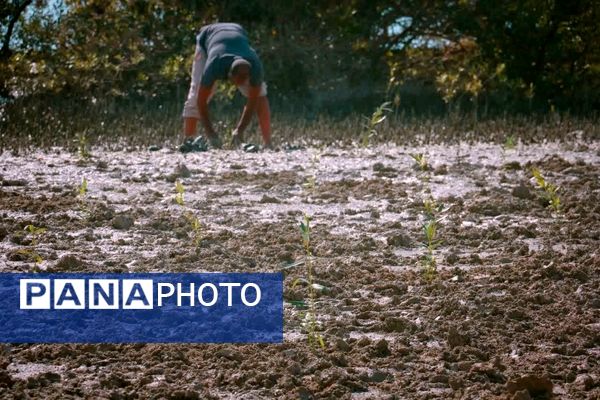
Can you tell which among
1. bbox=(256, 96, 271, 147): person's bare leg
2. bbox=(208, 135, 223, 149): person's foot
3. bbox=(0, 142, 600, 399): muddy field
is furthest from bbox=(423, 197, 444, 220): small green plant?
bbox=(208, 135, 223, 149): person's foot

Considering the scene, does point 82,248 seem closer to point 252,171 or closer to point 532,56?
point 252,171

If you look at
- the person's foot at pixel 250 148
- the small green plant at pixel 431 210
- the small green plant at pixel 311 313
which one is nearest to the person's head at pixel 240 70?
the person's foot at pixel 250 148

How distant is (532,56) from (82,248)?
9492mm

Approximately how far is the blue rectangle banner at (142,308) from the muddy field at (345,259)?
0.39 feet

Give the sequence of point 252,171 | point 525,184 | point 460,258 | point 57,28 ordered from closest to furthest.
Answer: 1. point 460,258
2. point 525,184
3. point 252,171
4. point 57,28

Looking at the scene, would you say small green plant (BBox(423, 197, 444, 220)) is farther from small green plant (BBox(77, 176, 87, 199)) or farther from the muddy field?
small green plant (BBox(77, 176, 87, 199))

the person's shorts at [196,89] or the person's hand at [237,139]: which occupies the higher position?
the person's shorts at [196,89]

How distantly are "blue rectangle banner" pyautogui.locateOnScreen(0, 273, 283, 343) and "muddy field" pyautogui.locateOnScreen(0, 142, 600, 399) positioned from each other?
0.12m

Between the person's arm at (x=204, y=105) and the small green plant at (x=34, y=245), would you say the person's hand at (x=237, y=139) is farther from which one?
the small green plant at (x=34, y=245)

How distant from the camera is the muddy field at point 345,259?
3918 millimetres

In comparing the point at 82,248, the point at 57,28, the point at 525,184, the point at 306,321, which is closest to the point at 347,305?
the point at 306,321

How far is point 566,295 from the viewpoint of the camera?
4984 mm

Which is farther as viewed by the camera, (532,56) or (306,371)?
(532,56)

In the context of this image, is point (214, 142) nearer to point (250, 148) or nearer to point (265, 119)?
point (265, 119)
